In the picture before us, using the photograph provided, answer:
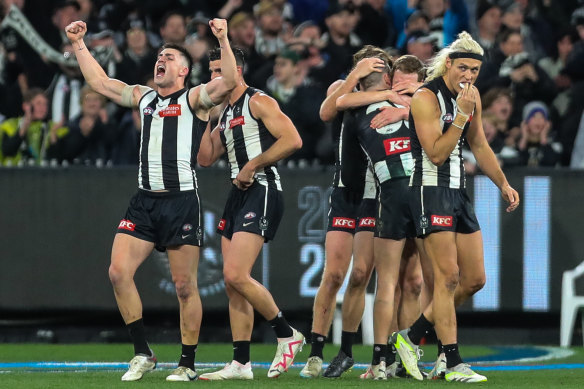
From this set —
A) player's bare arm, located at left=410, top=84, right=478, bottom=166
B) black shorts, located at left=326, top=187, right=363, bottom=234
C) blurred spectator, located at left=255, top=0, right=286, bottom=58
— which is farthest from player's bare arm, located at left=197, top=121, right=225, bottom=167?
blurred spectator, located at left=255, top=0, right=286, bottom=58

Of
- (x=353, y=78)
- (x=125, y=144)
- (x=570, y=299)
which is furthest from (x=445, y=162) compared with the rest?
(x=125, y=144)

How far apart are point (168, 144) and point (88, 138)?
485cm

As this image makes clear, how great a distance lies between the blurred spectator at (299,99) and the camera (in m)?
13.0

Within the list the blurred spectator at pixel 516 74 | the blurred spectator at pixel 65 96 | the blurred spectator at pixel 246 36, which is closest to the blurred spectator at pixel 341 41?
the blurred spectator at pixel 246 36

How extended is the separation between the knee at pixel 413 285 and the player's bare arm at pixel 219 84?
6.70 ft

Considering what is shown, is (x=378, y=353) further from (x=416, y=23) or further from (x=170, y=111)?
(x=416, y=23)

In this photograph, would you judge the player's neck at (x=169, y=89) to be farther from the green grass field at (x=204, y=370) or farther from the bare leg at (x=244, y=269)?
the green grass field at (x=204, y=370)

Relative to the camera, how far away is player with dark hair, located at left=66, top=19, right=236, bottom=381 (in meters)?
8.87

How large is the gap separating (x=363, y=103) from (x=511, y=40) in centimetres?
523

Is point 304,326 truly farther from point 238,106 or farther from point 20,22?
point 20,22

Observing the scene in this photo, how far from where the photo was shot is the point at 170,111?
900 cm

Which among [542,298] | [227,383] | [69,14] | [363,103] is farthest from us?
[69,14]

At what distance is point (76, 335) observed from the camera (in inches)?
499

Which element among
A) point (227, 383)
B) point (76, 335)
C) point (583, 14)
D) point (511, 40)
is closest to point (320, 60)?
point (511, 40)
